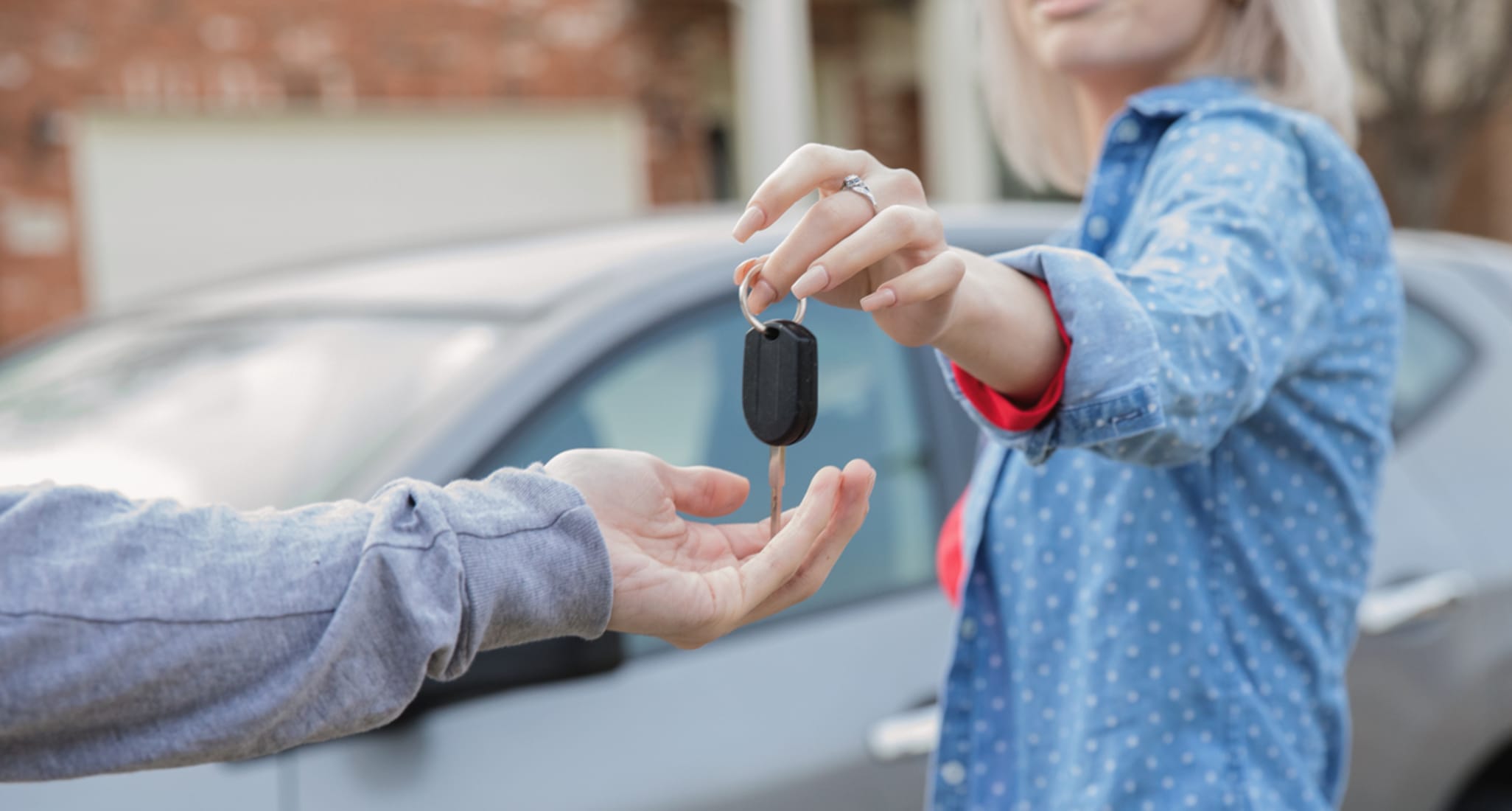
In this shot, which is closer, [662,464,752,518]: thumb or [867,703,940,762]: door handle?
[662,464,752,518]: thumb

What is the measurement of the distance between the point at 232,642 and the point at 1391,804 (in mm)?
1995

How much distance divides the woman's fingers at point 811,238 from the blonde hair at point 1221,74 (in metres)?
0.66

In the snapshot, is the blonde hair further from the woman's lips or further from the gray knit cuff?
the gray knit cuff

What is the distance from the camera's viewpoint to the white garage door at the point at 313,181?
23.6 ft

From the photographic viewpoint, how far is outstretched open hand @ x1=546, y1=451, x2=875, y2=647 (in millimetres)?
839

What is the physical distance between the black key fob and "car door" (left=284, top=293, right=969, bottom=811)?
878 mm

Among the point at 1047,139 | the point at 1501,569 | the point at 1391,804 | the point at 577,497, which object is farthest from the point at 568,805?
the point at 1501,569

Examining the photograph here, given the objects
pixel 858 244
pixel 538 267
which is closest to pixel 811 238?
pixel 858 244

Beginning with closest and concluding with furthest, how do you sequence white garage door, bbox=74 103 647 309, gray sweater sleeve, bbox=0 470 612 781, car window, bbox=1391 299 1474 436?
gray sweater sleeve, bbox=0 470 612 781
car window, bbox=1391 299 1474 436
white garage door, bbox=74 103 647 309

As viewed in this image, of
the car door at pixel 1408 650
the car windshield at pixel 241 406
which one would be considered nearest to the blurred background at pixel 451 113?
the car windshield at pixel 241 406

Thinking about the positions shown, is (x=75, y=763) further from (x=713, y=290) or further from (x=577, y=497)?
(x=713, y=290)

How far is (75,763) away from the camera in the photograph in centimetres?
70

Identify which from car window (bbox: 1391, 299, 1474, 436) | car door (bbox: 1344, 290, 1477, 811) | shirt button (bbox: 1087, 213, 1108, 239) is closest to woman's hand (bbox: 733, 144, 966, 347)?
shirt button (bbox: 1087, 213, 1108, 239)

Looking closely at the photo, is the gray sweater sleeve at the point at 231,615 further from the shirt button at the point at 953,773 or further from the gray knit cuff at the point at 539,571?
the shirt button at the point at 953,773
